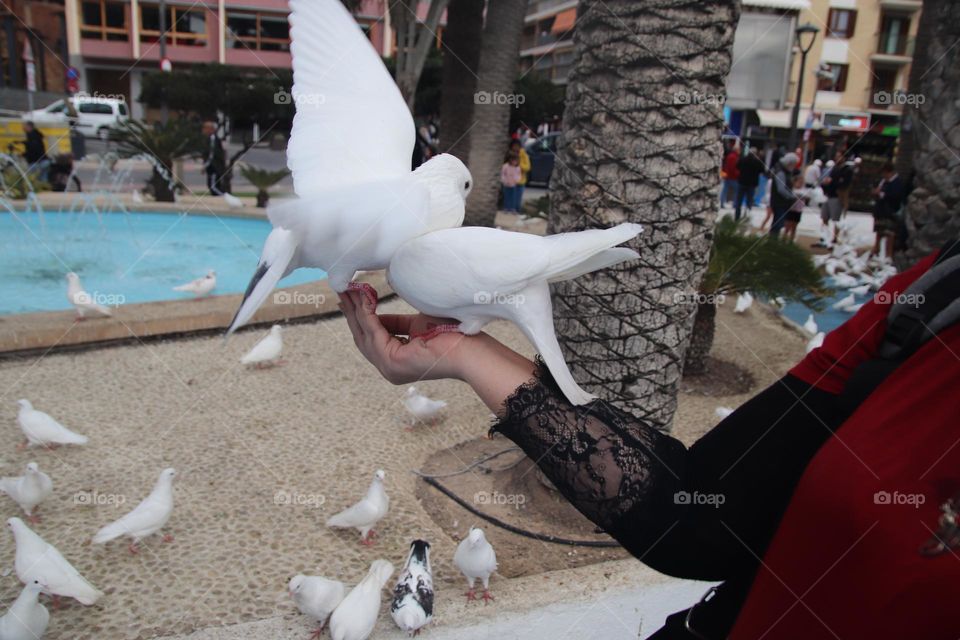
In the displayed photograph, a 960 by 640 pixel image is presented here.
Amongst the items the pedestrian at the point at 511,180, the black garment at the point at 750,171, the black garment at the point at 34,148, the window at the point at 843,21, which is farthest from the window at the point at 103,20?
the window at the point at 843,21

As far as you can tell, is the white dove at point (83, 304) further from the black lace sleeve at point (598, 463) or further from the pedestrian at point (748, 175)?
the pedestrian at point (748, 175)

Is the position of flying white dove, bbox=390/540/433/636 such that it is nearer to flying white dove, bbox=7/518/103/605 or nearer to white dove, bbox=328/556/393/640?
white dove, bbox=328/556/393/640

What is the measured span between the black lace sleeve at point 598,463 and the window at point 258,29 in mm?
39510

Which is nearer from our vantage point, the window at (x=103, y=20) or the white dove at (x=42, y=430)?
the white dove at (x=42, y=430)

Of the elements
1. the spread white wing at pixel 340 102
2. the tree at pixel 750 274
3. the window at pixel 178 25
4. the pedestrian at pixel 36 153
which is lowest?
the tree at pixel 750 274

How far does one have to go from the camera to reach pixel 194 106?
23344 millimetres

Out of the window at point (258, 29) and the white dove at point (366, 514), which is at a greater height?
the window at point (258, 29)

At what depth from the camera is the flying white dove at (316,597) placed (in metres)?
2.68

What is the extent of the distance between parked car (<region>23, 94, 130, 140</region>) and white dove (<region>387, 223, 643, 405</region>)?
26.1 meters

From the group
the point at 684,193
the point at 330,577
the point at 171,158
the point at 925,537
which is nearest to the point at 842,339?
the point at 925,537

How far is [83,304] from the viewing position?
568 cm

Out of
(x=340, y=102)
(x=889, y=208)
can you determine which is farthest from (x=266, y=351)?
(x=889, y=208)

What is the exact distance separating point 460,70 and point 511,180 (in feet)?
16.1

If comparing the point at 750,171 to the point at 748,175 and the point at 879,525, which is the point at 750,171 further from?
the point at 879,525
